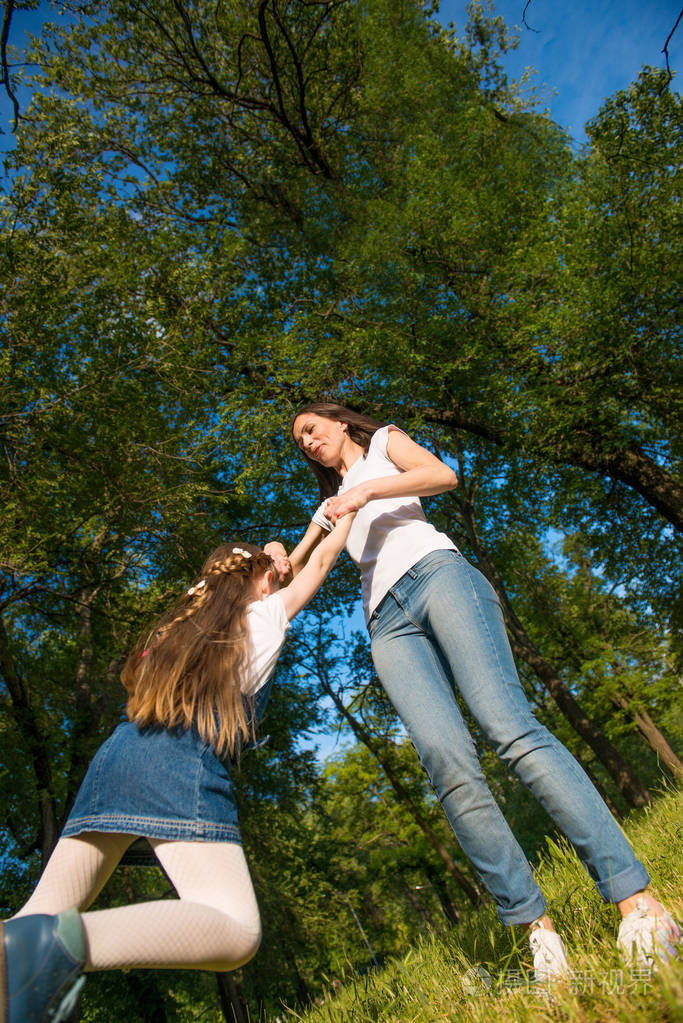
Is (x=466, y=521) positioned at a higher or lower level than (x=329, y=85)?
lower

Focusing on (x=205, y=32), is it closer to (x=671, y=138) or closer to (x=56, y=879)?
(x=671, y=138)

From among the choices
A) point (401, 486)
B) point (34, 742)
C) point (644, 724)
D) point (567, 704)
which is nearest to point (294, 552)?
point (401, 486)

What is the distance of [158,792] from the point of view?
68.9 inches

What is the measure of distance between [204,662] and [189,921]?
0.76 meters

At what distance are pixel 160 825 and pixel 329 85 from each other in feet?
46.2

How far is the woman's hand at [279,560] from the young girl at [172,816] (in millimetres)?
249

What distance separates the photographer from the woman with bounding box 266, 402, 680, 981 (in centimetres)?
180

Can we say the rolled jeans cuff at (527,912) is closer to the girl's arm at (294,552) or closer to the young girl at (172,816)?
the young girl at (172,816)

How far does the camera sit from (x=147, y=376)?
8.77m

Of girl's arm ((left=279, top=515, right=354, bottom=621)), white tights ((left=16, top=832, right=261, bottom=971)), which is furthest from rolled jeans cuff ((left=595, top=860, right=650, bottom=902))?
girl's arm ((left=279, top=515, right=354, bottom=621))

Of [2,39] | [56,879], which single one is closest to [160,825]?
[56,879]

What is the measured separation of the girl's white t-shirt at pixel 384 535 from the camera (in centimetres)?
246

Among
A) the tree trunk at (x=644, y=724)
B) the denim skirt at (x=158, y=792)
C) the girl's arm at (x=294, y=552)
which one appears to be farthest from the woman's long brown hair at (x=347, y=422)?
the tree trunk at (x=644, y=724)

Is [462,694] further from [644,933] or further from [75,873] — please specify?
[75,873]
